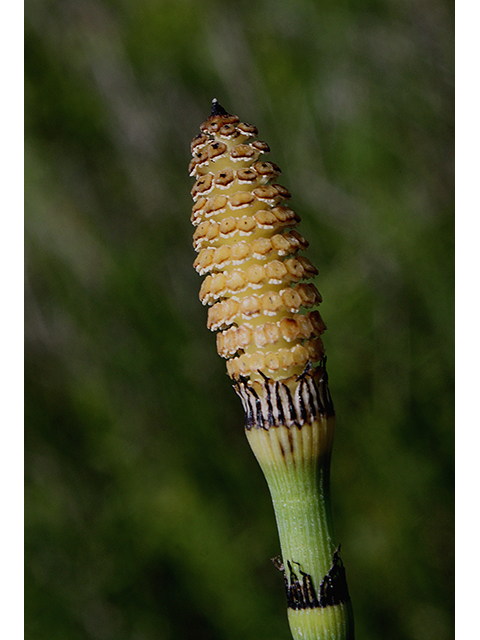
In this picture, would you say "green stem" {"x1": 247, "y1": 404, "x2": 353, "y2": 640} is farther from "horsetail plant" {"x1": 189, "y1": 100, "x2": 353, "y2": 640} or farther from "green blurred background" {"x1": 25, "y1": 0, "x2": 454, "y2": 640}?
"green blurred background" {"x1": 25, "y1": 0, "x2": 454, "y2": 640}

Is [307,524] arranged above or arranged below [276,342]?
below

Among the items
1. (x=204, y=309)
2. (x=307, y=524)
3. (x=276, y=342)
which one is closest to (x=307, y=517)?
(x=307, y=524)

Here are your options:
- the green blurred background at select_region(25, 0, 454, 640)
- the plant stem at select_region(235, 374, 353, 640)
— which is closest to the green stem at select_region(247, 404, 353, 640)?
the plant stem at select_region(235, 374, 353, 640)

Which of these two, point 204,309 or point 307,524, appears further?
point 204,309

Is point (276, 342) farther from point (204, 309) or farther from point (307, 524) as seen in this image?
point (204, 309)

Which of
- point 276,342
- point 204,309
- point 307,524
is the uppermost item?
point 204,309

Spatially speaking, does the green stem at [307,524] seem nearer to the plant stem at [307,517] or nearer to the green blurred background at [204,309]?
the plant stem at [307,517]
